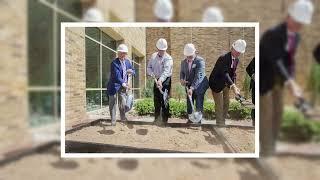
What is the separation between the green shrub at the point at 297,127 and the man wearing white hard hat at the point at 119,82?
137cm

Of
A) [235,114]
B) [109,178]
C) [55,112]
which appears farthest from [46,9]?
[235,114]

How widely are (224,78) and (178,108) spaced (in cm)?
47

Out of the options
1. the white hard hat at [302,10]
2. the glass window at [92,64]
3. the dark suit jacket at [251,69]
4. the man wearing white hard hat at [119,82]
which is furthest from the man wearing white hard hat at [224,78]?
the glass window at [92,64]

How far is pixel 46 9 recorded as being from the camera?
447 centimetres

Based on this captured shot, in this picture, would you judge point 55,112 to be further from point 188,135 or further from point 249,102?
point 249,102

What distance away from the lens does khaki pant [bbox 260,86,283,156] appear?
14.9ft

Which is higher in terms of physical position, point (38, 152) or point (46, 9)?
point (46, 9)

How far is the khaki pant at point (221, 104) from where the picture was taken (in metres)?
4.58

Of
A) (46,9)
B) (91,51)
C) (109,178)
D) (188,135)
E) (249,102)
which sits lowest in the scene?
(109,178)

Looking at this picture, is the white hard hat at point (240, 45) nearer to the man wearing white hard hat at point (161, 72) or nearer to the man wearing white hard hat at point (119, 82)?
the man wearing white hard hat at point (161, 72)

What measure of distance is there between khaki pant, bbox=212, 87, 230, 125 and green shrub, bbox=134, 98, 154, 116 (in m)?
0.55

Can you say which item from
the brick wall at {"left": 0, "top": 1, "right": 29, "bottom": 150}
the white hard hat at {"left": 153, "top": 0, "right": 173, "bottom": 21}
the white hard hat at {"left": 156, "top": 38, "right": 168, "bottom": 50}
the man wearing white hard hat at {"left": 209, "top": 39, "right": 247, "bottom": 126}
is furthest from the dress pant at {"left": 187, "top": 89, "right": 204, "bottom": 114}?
the brick wall at {"left": 0, "top": 1, "right": 29, "bottom": 150}

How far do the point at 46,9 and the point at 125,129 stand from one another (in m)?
1.22

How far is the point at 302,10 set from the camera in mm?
4430
